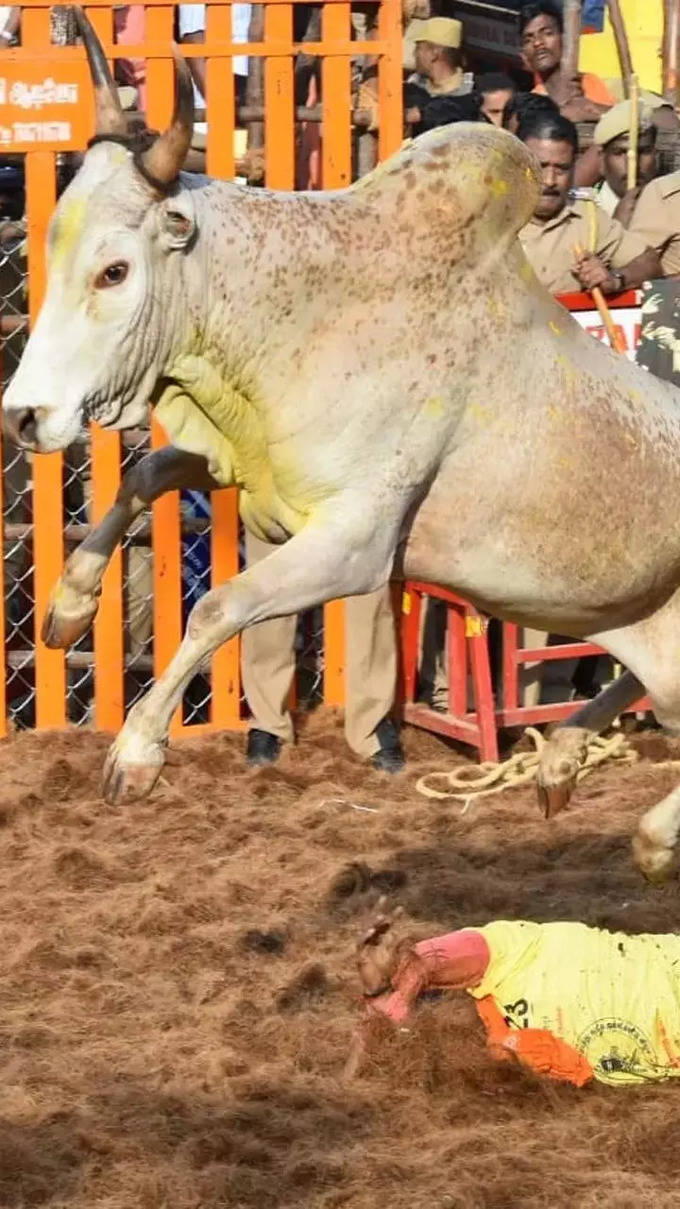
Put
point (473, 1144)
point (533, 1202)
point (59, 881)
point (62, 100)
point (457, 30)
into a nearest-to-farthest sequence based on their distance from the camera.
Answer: point (533, 1202) → point (473, 1144) → point (59, 881) → point (62, 100) → point (457, 30)

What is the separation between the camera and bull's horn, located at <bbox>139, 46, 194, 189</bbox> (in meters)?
4.45

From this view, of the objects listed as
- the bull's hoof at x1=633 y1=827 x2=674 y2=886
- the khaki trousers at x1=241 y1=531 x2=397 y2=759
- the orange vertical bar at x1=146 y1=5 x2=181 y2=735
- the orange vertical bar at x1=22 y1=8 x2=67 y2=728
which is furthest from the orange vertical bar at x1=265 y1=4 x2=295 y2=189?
the bull's hoof at x1=633 y1=827 x2=674 y2=886

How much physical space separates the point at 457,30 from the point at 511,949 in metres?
7.02

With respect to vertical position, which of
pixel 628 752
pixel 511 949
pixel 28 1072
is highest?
pixel 511 949

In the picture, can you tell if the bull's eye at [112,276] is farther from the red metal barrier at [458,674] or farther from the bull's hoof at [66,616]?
the red metal barrier at [458,674]

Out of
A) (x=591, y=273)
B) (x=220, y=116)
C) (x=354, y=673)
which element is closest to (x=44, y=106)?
(x=220, y=116)

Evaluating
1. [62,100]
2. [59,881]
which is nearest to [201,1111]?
[59,881]

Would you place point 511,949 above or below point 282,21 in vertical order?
below

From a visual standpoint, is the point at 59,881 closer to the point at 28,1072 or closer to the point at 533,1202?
the point at 28,1072

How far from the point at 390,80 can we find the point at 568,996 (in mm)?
4194

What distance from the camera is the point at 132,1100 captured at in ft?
16.0

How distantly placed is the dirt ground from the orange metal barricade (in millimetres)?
285

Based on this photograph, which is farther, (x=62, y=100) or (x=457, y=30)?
Result: (x=457, y=30)

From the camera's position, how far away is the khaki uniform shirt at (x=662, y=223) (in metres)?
8.82
